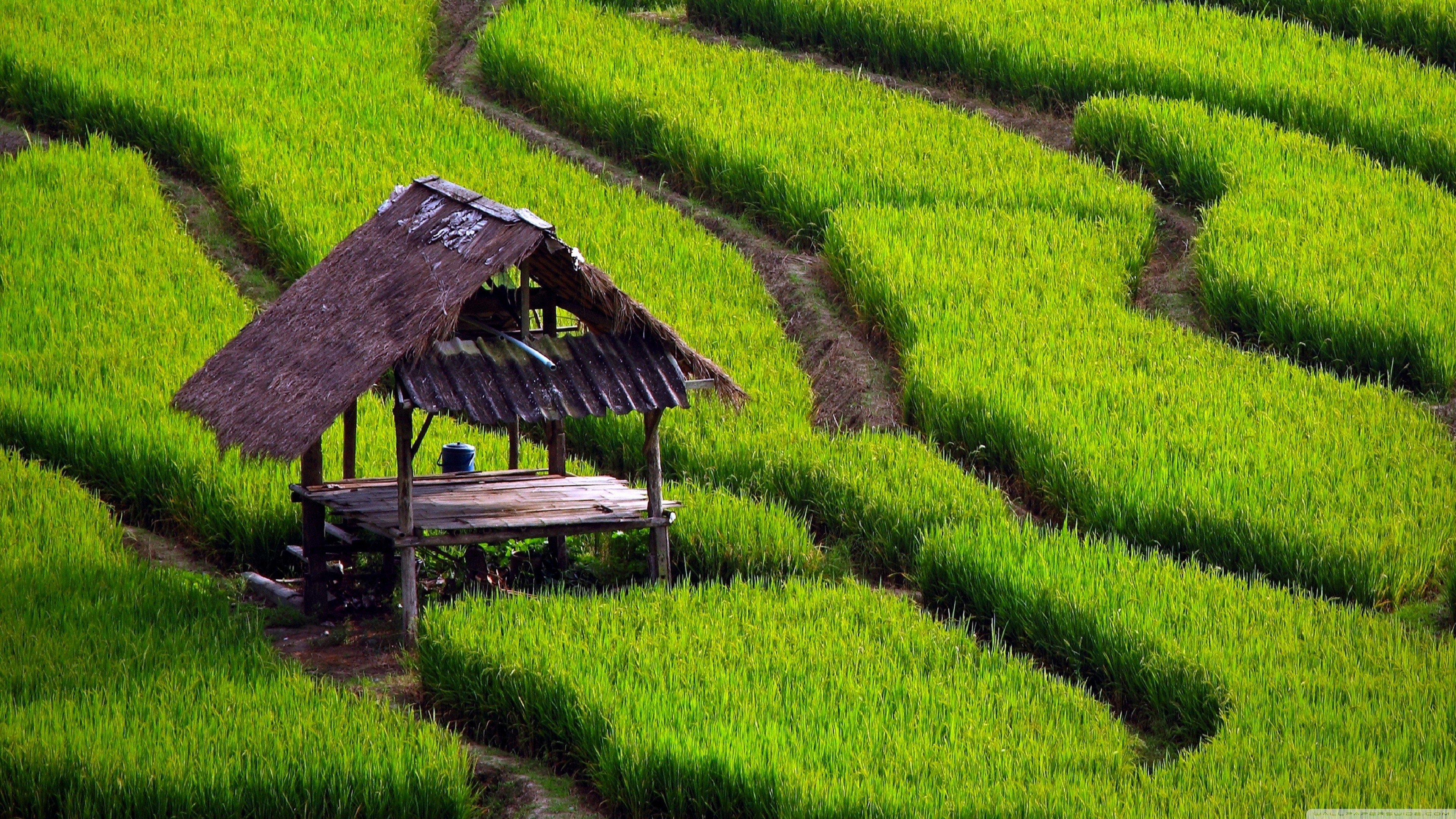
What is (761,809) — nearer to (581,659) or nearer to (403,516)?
(581,659)

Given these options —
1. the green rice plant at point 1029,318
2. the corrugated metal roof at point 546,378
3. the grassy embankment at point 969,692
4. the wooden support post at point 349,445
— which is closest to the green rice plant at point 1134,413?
the green rice plant at point 1029,318

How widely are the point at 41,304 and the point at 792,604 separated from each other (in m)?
5.21

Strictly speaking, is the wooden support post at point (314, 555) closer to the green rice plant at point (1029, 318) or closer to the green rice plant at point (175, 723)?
the green rice plant at point (175, 723)

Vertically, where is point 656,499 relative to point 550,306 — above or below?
below

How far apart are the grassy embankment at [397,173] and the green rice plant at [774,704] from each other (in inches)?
54.5

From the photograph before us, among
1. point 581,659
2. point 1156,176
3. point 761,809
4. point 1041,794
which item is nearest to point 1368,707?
point 1041,794

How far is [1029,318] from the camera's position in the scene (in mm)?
9250

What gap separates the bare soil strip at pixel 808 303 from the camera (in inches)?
354

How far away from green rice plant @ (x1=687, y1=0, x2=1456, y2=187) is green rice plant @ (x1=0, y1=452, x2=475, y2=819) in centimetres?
861

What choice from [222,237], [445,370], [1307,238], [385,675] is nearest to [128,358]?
[222,237]

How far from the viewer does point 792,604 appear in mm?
6473

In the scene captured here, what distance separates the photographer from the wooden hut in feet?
20.5

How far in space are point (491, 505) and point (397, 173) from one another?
468cm

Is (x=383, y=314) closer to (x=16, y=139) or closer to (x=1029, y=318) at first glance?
(x=1029, y=318)
